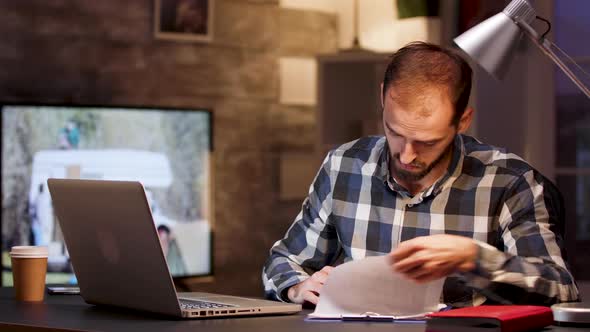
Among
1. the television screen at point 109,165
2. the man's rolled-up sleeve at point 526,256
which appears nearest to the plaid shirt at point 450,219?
the man's rolled-up sleeve at point 526,256

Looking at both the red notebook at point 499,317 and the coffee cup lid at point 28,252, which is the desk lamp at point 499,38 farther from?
the coffee cup lid at point 28,252

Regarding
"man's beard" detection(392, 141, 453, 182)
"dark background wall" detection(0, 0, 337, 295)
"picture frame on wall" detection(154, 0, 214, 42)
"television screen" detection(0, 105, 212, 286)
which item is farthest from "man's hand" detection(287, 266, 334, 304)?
"picture frame on wall" detection(154, 0, 214, 42)

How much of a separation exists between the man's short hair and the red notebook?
0.60 metres

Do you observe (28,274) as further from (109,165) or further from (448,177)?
(109,165)

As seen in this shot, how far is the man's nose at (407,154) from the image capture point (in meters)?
2.20

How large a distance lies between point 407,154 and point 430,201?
0.52ft

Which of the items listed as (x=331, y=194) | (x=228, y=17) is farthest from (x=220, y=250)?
(x=331, y=194)

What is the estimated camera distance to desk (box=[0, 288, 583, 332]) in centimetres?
176

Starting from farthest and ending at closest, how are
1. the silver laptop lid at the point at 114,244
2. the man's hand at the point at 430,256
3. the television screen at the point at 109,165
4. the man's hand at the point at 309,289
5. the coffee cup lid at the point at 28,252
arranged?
the television screen at the point at 109,165
the coffee cup lid at the point at 28,252
the man's hand at the point at 309,289
the silver laptop lid at the point at 114,244
the man's hand at the point at 430,256

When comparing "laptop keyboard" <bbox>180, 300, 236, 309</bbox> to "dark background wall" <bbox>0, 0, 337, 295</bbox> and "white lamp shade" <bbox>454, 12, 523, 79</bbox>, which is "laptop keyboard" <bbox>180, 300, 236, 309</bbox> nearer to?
"white lamp shade" <bbox>454, 12, 523, 79</bbox>

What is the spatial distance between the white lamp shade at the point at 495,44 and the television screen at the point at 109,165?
114 inches

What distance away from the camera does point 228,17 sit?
5.52 meters

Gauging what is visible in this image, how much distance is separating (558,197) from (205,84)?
10.9 ft

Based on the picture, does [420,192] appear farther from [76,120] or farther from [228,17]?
[228,17]
